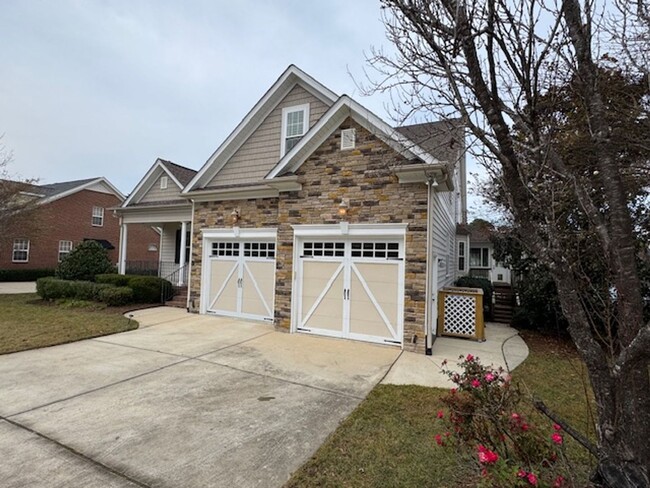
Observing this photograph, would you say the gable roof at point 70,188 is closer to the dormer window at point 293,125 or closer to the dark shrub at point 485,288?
the dormer window at point 293,125

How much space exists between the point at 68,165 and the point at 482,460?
38.1 metres

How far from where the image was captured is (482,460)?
201 cm

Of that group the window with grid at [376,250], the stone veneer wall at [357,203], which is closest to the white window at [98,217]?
the stone veneer wall at [357,203]

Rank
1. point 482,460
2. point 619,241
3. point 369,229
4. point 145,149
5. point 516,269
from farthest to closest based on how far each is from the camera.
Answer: point 145,149, point 516,269, point 369,229, point 619,241, point 482,460

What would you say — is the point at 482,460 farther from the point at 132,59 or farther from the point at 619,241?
the point at 132,59

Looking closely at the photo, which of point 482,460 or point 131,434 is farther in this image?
point 131,434

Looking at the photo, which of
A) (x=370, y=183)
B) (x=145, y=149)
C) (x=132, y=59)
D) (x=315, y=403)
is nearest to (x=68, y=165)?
(x=145, y=149)

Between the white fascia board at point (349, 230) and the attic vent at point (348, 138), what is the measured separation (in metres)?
1.98

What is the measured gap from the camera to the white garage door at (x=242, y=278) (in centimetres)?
1017

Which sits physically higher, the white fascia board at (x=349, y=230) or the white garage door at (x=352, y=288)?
the white fascia board at (x=349, y=230)

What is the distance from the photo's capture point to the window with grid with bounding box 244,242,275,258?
10.2 metres

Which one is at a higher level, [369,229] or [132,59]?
[132,59]

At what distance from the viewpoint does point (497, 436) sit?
2516mm

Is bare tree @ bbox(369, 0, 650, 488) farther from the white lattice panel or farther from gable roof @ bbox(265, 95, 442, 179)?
the white lattice panel
